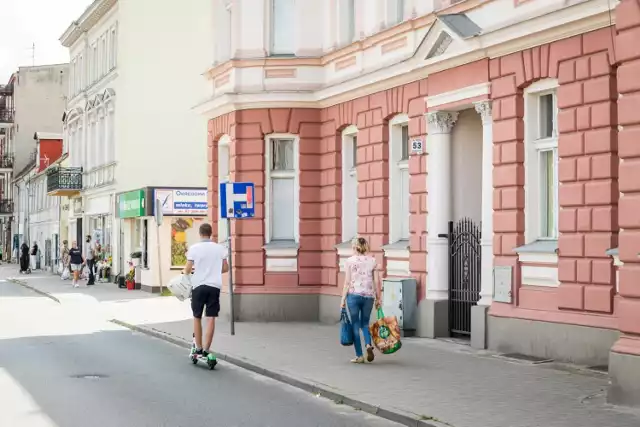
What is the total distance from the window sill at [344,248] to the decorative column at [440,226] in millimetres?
A: 3699

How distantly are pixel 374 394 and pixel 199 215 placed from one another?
26.2 meters

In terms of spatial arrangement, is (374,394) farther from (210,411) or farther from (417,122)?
(417,122)

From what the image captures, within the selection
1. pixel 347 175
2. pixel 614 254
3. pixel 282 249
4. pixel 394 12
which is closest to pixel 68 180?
pixel 282 249

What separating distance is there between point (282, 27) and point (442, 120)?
6.50m

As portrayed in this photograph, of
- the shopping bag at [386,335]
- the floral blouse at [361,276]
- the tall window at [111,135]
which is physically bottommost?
the shopping bag at [386,335]

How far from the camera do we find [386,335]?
15375mm

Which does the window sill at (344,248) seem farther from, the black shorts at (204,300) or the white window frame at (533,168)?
the black shorts at (204,300)

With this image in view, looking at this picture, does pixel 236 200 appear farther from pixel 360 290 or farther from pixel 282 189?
pixel 360 290

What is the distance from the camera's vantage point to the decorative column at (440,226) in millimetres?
18953

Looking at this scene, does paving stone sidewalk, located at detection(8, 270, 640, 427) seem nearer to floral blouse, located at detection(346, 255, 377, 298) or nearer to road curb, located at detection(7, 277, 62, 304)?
floral blouse, located at detection(346, 255, 377, 298)

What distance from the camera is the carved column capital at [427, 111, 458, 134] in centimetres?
1891

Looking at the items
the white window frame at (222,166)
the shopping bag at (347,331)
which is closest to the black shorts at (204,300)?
the shopping bag at (347,331)

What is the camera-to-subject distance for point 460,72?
18.1 meters

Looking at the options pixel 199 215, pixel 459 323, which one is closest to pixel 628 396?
pixel 459 323
